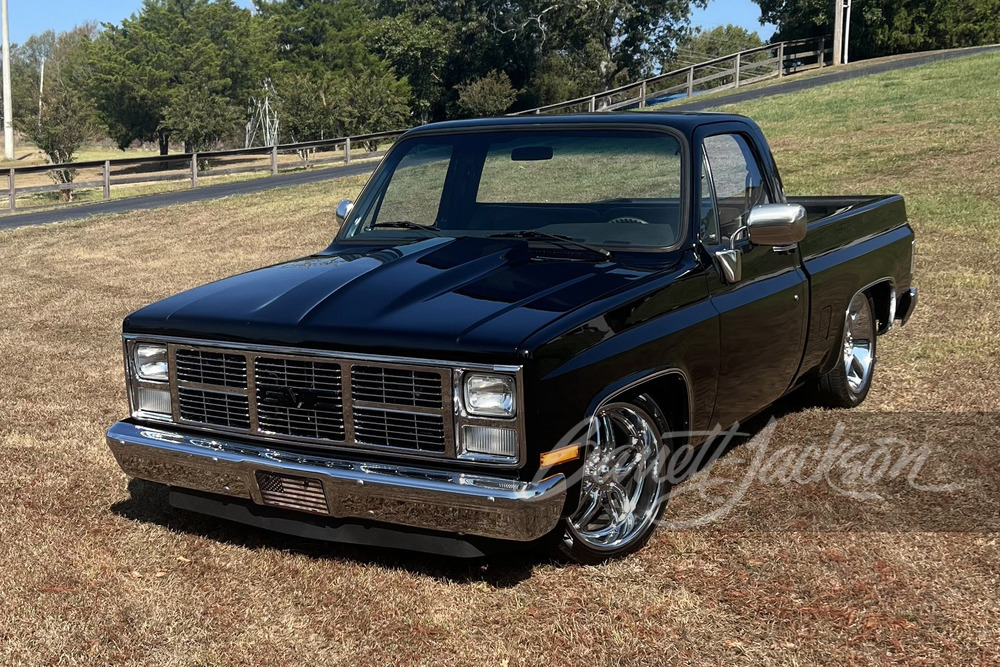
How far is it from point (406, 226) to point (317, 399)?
1565 mm

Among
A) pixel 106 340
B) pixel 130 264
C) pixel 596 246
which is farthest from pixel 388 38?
pixel 596 246

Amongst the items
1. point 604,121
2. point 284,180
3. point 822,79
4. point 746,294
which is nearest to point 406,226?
point 604,121

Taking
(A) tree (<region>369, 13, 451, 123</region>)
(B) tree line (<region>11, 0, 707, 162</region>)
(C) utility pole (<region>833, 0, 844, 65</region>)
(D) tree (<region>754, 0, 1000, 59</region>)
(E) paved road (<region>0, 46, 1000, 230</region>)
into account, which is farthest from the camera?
(A) tree (<region>369, 13, 451, 123</region>)

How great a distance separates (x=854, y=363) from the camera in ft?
22.1

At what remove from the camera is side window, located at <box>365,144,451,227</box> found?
5.52 m

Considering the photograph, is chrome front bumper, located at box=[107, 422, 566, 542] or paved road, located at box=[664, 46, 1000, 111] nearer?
chrome front bumper, located at box=[107, 422, 566, 542]

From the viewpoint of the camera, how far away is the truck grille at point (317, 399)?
3.88 m

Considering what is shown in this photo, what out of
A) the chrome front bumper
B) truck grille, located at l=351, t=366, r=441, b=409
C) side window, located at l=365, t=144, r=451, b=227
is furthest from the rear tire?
truck grille, located at l=351, t=366, r=441, b=409

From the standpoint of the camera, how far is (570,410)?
389cm

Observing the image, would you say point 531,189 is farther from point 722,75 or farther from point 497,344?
point 722,75

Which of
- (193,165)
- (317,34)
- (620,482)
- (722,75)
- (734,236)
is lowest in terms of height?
(620,482)

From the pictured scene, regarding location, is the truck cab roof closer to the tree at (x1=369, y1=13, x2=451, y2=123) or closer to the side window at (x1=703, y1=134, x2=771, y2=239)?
the side window at (x1=703, y1=134, x2=771, y2=239)

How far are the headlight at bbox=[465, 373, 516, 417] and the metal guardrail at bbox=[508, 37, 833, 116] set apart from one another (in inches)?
1283

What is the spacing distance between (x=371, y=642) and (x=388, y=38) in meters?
72.3
